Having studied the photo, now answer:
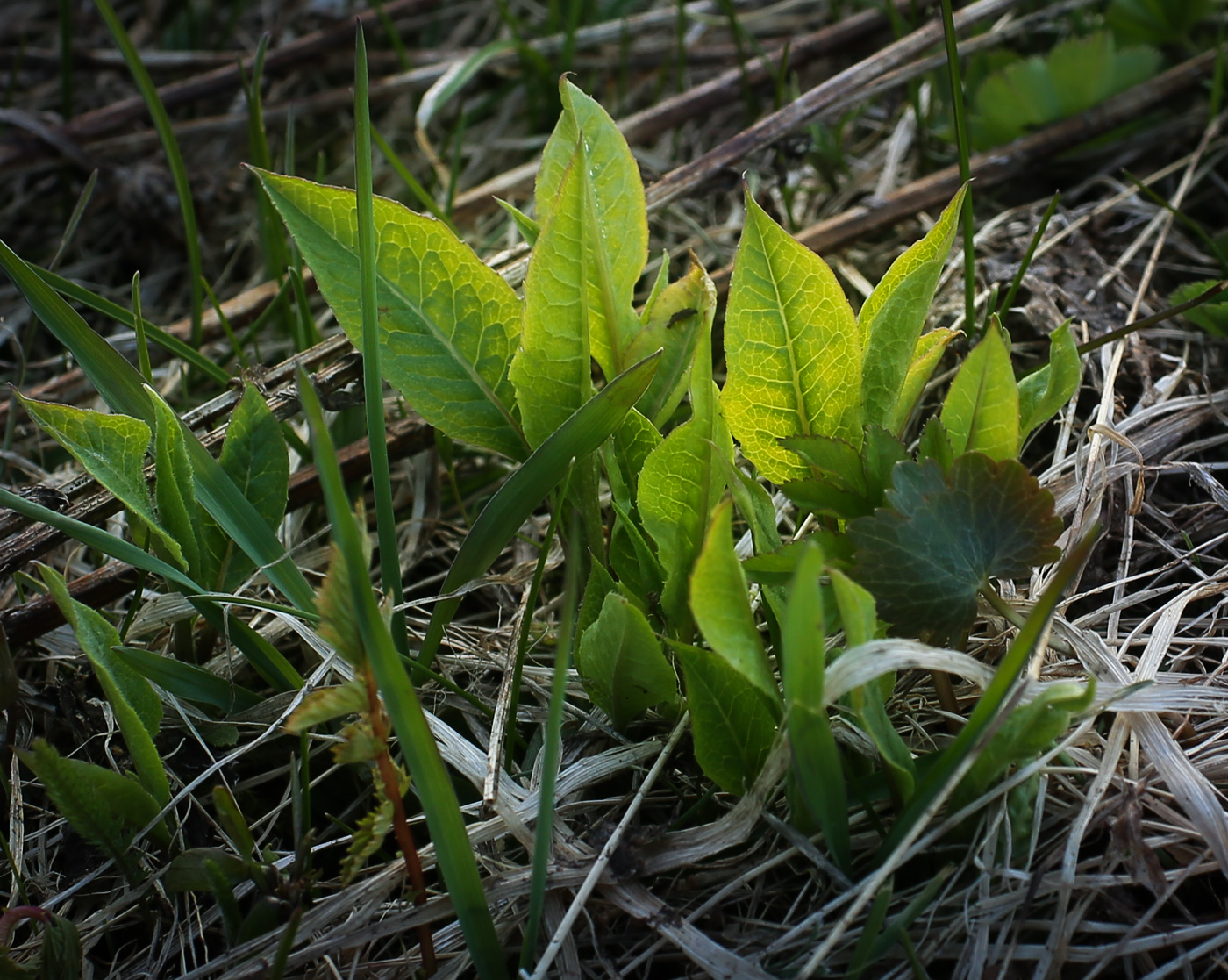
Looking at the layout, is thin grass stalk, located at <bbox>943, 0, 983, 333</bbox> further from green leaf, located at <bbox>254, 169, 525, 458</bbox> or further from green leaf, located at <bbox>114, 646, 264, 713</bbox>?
green leaf, located at <bbox>114, 646, 264, 713</bbox>

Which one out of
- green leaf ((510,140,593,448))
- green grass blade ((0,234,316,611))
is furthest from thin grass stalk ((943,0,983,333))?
green grass blade ((0,234,316,611))

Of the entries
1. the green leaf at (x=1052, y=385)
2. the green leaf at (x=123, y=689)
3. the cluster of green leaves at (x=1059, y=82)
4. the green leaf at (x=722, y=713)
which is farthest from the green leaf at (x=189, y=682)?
the cluster of green leaves at (x=1059, y=82)

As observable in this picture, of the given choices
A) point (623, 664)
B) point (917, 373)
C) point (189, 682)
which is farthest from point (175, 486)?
point (917, 373)

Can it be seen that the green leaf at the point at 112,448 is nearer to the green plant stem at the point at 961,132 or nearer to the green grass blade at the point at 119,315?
the green grass blade at the point at 119,315

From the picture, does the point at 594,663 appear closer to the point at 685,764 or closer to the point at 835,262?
the point at 685,764

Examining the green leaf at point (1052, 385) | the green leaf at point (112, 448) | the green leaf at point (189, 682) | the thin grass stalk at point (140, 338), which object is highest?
the thin grass stalk at point (140, 338)

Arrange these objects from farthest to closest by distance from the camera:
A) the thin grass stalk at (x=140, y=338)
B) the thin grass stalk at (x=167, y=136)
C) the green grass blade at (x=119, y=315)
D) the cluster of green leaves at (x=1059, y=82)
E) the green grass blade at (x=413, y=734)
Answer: the cluster of green leaves at (x=1059, y=82) < the thin grass stalk at (x=167, y=136) < the green grass blade at (x=119, y=315) < the thin grass stalk at (x=140, y=338) < the green grass blade at (x=413, y=734)
